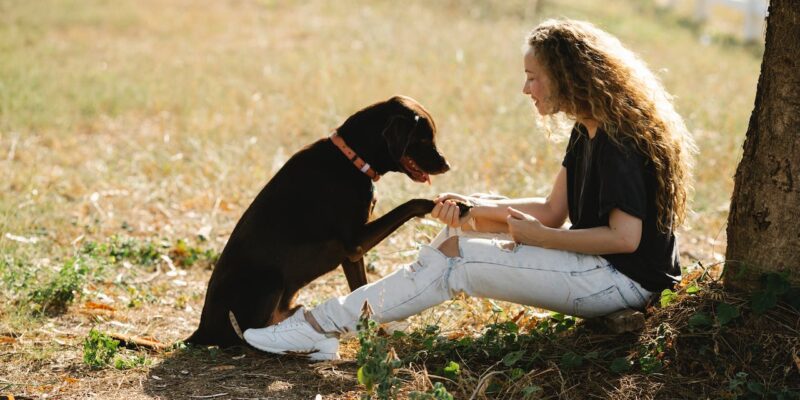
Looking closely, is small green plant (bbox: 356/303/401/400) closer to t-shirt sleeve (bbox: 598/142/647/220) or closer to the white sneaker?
the white sneaker

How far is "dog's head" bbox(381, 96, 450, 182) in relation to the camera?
4398 mm

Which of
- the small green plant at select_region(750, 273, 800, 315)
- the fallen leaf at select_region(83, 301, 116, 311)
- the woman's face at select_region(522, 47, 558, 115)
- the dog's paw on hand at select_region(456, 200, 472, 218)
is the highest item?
the woman's face at select_region(522, 47, 558, 115)

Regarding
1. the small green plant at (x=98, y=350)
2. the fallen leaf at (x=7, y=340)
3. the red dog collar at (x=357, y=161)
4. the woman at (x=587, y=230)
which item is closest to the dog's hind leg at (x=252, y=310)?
the woman at (x=587, y=230)

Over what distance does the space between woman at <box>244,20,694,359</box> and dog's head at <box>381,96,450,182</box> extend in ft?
2.25

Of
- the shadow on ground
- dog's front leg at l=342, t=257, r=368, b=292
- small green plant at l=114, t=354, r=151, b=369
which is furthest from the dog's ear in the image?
small green plant at l=114, t=354, r=151, b=369

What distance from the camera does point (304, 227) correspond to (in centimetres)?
425

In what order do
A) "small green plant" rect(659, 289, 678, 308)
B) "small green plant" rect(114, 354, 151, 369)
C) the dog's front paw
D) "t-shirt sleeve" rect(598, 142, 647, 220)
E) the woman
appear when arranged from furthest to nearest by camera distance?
the dog's front paw
"small green plant" rect(114, 354, 151, 369)
"small green plant" rect(659, 289, 678, 308)
the woman
"t-shirt sleeve" rect(598, 142, 647, 220)

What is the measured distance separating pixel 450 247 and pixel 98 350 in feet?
5.40

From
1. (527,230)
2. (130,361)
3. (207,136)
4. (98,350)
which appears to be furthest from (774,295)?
(207,136)

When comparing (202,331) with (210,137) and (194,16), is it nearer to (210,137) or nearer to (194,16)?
(210,137)

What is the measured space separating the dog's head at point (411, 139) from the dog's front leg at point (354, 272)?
522 millimetres

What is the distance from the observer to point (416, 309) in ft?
12.5

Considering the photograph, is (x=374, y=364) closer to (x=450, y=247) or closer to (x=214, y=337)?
(x=450, y=247)

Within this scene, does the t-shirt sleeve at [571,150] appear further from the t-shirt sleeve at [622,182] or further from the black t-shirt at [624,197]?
the t-shirt sleeve at [622,182]
